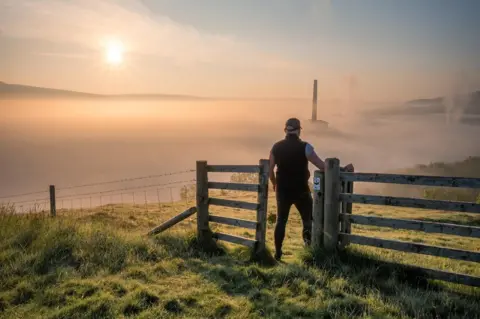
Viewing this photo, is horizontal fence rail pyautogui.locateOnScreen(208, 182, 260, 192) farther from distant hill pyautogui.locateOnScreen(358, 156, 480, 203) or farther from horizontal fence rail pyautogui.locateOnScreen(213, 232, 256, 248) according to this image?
distant hill pyautogui.locateOnScreen(358, 156, 480, 203)

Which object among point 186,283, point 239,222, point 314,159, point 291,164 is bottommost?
point 186,283

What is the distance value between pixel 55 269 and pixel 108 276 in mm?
1054

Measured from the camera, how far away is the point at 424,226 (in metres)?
5.96

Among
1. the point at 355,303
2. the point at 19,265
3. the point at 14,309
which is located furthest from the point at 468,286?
the point at 19,265

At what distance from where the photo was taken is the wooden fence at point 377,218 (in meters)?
5.70

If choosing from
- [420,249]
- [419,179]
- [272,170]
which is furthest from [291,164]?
[420,249]

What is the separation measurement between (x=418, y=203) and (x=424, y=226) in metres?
0.36

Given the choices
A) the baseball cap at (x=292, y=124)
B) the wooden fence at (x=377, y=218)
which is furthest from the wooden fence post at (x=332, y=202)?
the baseball cap at (x=292, y=124)

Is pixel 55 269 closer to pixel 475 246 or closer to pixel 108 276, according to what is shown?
pixel 108 276

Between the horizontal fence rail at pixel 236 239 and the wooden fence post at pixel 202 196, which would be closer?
the horizontal fence rail at pixel 236 239

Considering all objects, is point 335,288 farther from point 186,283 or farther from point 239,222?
point 239,222

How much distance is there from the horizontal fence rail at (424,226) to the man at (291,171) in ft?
2.88

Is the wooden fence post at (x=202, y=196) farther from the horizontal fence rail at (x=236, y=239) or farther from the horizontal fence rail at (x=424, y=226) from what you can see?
the horizontal fence rail at (x=424, y=226)

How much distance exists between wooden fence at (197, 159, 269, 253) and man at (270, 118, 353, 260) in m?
0.27
